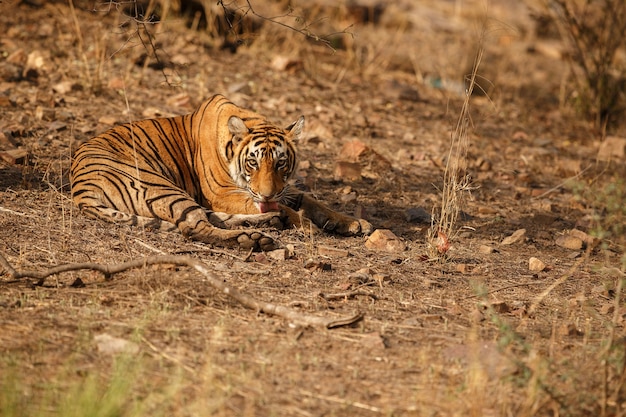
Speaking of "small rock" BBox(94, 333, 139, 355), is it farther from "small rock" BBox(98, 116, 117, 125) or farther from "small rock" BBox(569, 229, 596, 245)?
"small rock" BBox(98, 116, 117, 125)

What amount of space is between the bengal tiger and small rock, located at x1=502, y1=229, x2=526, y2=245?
103 centimetres

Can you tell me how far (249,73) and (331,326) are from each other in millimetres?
6194

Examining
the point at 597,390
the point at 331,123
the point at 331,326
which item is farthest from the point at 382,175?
the point at 597,390

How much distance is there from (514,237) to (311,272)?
1.94 metres

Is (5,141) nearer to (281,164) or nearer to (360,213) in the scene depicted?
(281,164)

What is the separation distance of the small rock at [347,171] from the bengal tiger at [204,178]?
120 cm

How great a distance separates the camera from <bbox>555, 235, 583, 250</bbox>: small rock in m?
6.57

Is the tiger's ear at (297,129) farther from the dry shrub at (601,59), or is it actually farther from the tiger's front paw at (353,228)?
the dry shrub at (601,59)

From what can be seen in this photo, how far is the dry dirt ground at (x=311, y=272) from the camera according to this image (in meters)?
3.73

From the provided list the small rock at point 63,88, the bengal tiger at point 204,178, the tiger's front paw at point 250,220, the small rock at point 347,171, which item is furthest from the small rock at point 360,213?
the small rock at point 63,88

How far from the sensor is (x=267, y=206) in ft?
20.5

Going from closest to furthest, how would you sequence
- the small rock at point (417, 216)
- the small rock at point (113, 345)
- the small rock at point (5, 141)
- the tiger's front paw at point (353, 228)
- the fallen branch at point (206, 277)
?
the small rock at point (113, 345), the fallen branch at point (206, 277), the tiger's front paw at point (353, 228), the small rock at point (417, 216), the small rock at point (5, 141)

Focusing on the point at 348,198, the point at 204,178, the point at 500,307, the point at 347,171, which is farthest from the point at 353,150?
the point at 500,307

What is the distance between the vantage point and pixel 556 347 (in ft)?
14.3
